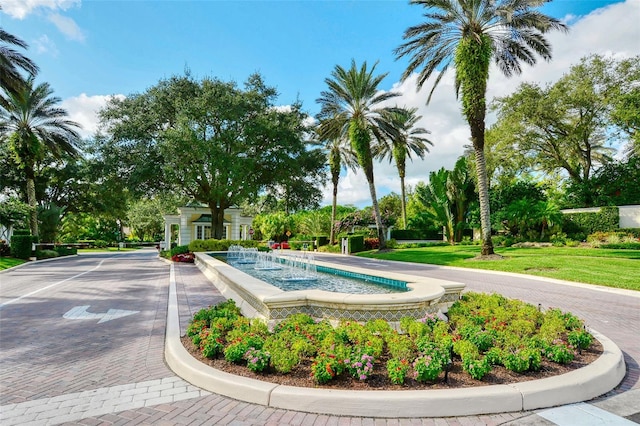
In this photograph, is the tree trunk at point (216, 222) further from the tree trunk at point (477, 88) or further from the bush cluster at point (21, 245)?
the tree trunk at point (477, 88)

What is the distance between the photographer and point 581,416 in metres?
3.49

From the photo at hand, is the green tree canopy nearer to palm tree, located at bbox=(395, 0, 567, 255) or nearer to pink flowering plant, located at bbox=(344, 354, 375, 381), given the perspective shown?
palm tree, located at bbox=(395, 0, 567, 255)

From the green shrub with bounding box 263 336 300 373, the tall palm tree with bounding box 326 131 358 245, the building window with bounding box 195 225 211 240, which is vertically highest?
the tall palm tree with bounding box 326 131 358 245

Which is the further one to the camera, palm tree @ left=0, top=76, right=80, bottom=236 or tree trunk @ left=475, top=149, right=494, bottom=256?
palm tree @ left=0, top=76, right=80, bottom=236

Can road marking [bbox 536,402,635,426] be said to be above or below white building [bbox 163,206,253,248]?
below

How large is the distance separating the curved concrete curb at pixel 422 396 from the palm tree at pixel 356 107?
23.3m

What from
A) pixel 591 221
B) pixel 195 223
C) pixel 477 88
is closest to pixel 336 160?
pixel 195 223

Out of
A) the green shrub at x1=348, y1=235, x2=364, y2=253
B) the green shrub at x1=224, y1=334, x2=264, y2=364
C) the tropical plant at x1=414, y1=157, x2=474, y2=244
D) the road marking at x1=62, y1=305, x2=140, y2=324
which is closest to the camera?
the green shrub at x1=224, y1=334, x2=264, y2=364

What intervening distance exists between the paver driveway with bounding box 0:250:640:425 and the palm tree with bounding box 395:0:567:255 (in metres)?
11.3

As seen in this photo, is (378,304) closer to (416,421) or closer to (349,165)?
(416,421)

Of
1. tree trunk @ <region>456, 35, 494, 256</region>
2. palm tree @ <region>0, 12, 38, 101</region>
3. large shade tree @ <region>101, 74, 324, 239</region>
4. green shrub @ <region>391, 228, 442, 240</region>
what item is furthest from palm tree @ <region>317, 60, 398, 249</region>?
palm tree @ <region>0, 12, 38, 101</region>

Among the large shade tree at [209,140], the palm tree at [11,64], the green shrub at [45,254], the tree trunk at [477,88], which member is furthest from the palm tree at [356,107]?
the green shrub at [45,254]

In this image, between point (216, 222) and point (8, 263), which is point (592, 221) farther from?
point (8, 263)

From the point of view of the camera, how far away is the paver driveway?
11.5 ft
